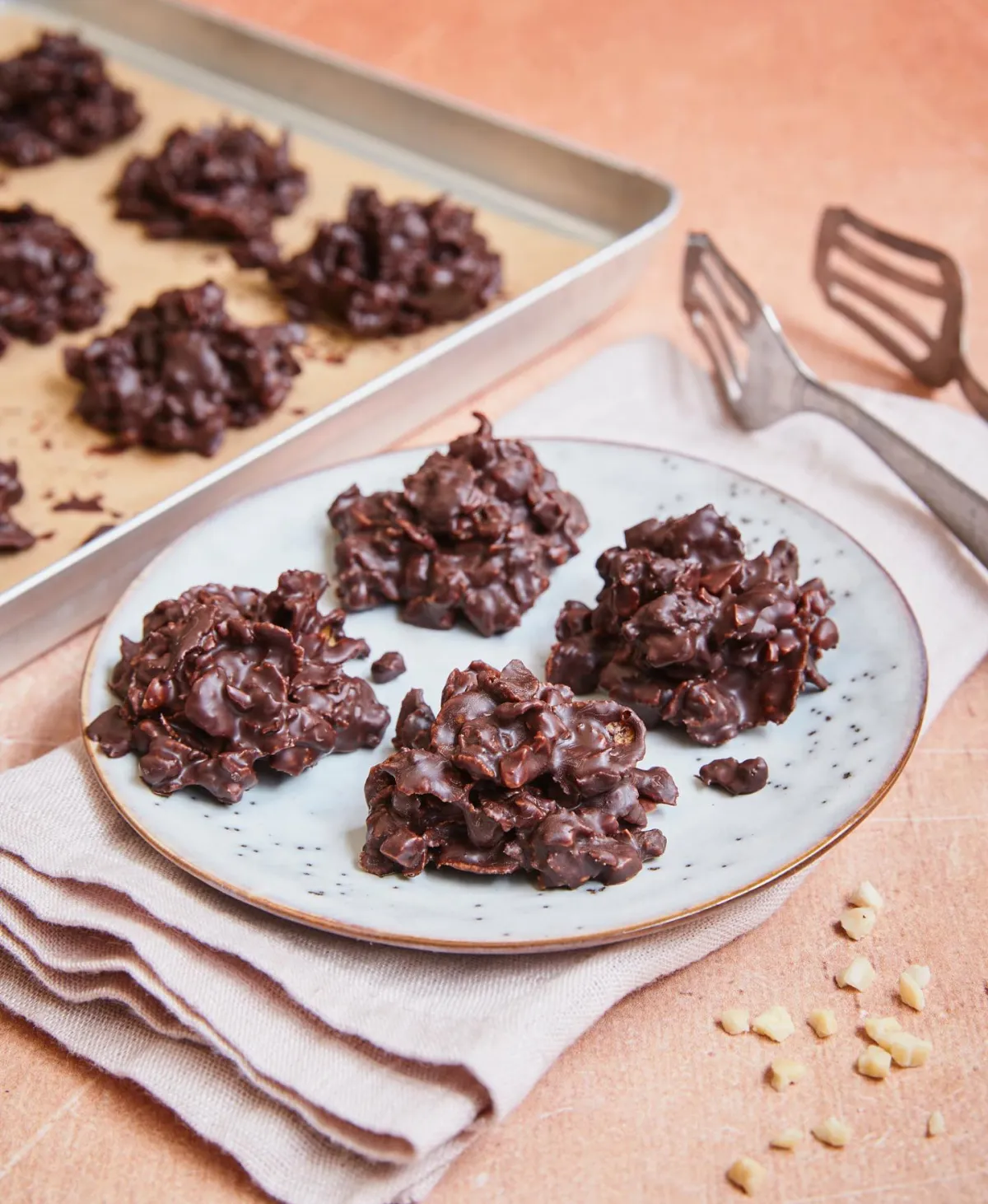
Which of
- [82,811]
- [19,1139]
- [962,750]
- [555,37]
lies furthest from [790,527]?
[555,37]

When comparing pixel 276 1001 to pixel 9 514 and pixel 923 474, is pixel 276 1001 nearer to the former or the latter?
pixel 9 514

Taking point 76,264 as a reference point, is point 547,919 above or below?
above

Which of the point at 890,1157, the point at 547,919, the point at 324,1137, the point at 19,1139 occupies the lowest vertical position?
the point at 19,1139

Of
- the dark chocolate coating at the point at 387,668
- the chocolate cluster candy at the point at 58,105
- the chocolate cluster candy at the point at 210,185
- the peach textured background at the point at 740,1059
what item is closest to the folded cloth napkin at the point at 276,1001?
the peach textured background at the point at 740,1059

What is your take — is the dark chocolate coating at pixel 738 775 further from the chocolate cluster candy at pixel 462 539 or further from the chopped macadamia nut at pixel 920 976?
the chocolate cluster candy at pixel 462 539

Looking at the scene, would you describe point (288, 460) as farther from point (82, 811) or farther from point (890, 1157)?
point (890, 1157)

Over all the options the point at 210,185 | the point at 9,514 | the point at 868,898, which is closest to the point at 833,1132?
the point at 868,898

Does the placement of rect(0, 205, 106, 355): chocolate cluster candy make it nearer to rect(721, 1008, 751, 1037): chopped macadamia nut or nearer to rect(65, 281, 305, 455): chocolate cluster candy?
rect(65, 281, 305, 455): chocolate cluster candy
